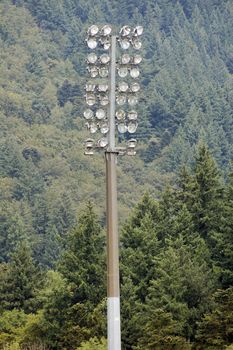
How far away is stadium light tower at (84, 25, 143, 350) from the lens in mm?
20375

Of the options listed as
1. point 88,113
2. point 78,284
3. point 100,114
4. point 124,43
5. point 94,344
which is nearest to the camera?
point 100,114

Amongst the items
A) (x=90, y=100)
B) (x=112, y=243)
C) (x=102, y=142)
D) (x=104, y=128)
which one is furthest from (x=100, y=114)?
(x=112, y=243)

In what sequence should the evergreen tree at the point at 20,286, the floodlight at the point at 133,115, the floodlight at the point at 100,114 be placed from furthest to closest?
the evergreen tree at the point at 20,286 → the floodlight at the point at 133,115 → the floodlight at the point at 100,114

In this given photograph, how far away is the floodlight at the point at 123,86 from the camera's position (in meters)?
20.4

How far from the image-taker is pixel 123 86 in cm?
2042

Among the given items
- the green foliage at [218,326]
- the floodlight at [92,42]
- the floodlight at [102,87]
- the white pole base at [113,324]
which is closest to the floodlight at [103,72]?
the floodlight at [102,87]

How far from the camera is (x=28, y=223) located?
139250 mm

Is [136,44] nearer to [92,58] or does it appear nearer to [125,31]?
[125,31]

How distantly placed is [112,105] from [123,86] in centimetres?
44

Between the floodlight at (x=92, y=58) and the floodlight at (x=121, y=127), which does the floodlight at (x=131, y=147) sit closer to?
the floodlight at (x=121, y=127)

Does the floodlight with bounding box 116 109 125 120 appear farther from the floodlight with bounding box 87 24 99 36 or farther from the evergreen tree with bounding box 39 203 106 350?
the evergreen tree with bounding box 39 203 106 350

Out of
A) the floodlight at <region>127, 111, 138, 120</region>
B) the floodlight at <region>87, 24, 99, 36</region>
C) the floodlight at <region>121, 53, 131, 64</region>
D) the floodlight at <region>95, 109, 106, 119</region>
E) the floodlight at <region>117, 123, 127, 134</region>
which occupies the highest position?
the floodlight at <region>87, 24, 99, 36</region>

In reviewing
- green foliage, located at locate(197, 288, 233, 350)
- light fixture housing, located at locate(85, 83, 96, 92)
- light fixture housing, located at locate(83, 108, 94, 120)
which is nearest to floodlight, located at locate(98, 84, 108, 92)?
light fixture housing, located at locate(85, 83, 96, 92)

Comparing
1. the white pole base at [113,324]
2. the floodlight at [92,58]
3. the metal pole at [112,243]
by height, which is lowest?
the white pole base at [113,324]
